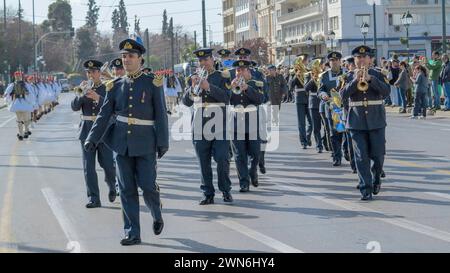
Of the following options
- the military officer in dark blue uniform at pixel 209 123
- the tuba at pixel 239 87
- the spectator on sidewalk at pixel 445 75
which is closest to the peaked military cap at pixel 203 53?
the military officer in dark blue uniform at pixel 209 123

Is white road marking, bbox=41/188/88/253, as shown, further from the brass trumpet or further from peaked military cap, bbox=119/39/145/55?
the brass trumpet

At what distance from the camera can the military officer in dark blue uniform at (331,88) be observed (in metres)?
14.9

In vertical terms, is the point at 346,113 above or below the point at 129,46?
below

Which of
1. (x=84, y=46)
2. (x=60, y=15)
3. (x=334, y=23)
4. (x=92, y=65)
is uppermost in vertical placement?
(x=60, y=15)

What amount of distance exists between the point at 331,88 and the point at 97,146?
16.4 ft

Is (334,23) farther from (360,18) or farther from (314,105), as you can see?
(314,105)

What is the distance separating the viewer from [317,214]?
416 inches

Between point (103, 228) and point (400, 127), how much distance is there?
16.1 m

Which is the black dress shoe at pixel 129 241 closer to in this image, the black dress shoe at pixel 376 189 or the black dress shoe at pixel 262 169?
the black dress shoe at pixel 376 189

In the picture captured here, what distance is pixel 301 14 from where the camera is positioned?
86.7 metres

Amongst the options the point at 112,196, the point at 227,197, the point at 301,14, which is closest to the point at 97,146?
the point at 112,196

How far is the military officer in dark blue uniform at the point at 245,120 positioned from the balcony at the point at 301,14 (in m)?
69.2

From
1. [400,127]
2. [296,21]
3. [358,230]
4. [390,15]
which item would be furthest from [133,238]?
[296,21]
